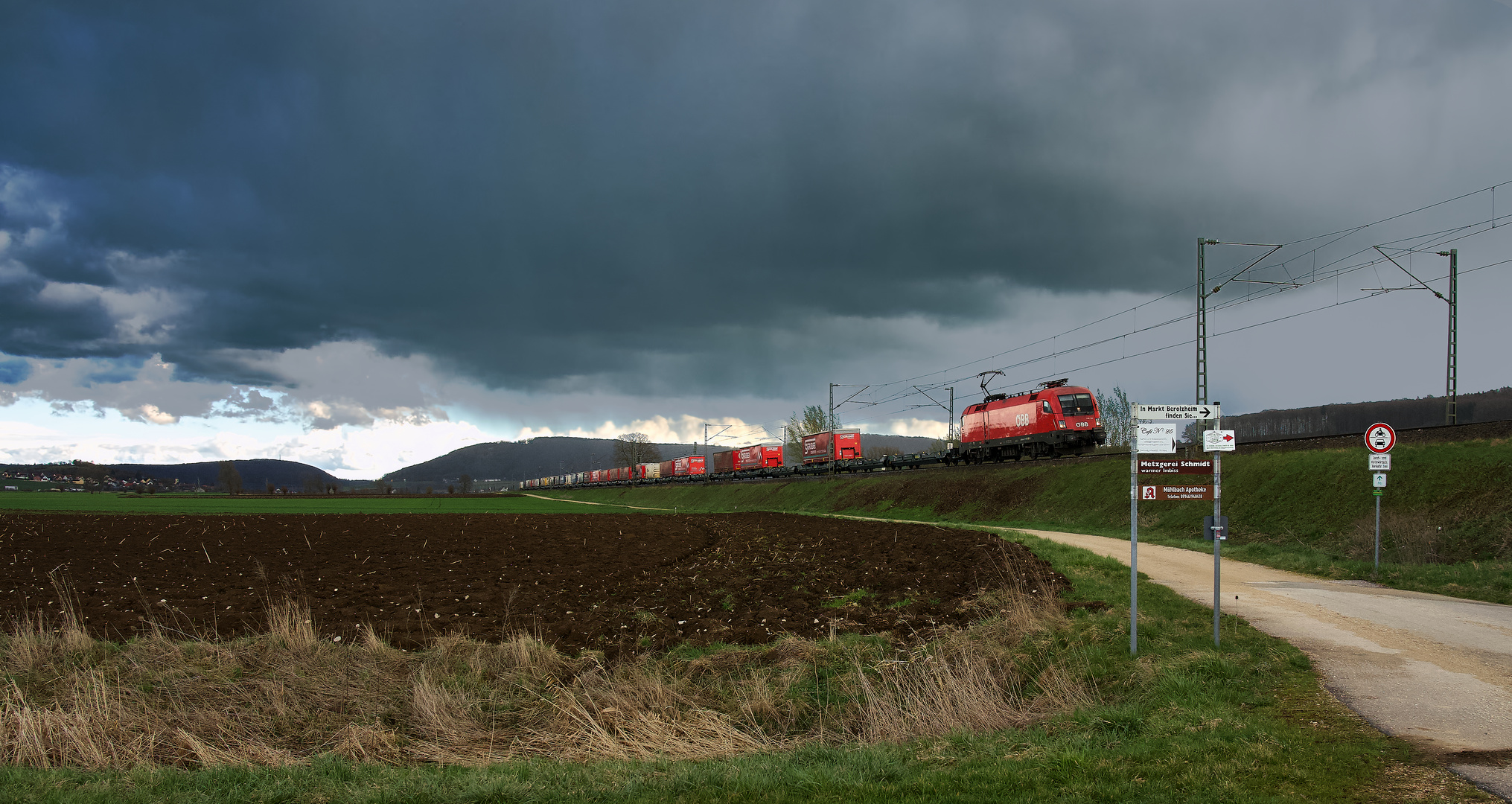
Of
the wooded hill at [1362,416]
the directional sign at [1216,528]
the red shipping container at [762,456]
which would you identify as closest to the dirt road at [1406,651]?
the directional sign at [1216,528]

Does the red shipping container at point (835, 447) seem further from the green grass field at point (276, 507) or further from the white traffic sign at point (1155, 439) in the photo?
the white traffic sign at point (1155, 439)

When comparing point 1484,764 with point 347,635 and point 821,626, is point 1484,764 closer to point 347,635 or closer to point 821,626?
point 821,626

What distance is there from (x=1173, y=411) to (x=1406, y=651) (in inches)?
174

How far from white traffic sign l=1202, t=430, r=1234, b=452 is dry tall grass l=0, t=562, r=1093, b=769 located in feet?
11.8

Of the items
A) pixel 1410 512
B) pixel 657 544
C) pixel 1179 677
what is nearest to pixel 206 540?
pixel 657 544

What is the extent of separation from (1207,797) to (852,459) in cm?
7448

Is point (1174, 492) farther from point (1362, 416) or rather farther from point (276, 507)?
point (276, 507)

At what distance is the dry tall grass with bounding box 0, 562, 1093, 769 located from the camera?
912cm

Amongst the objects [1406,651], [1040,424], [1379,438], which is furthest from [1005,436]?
[1406,651]

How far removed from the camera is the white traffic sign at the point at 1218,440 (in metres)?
10.9

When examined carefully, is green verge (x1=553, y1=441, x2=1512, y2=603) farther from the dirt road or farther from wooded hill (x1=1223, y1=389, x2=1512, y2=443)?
wooded hill (x1=1223, y1=389, x2=1512, y2=443)

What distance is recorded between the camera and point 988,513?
151 ft

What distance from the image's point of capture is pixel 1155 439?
11.1 meters

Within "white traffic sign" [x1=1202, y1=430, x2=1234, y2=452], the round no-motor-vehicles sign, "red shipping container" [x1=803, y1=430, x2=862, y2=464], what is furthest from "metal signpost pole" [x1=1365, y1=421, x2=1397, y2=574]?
"red shipping container" [x1=803, y1=430, x2=862, y2=464]
